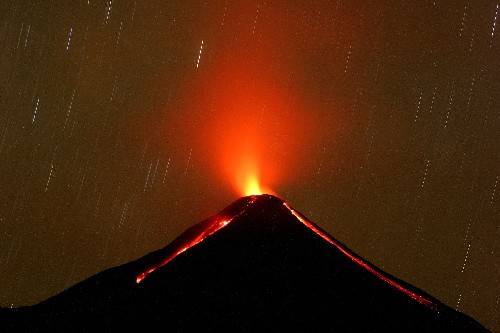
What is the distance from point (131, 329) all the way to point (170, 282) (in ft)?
2.45

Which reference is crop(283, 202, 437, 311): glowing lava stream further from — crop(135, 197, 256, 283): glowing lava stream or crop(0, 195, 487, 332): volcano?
crop(135, 197, 256, 283): glowing lava stream

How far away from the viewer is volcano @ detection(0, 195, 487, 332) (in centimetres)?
418

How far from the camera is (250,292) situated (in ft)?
15.2

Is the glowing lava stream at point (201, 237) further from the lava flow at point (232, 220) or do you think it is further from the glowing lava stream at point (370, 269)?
the glowing lava stream at point (370, 269)

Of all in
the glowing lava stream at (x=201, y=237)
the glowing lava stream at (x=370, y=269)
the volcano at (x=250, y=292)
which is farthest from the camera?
the glowing lava stream at (x=370, y=269)

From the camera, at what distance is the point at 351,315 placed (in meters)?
4.57

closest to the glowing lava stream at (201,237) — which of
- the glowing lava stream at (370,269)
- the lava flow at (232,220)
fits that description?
the lava flow at (232,220)

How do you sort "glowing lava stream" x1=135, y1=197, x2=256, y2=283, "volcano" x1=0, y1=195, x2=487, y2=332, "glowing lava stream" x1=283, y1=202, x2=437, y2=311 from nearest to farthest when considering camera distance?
"volcano" x1=0, y1=195, x2=487, y2=332, "glowing lava stream" x1=135, y1=197, x2=256, y2=283, "glowing lava stream" x1=283, y1=202, x2=437, y2=311

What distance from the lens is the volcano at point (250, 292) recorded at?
13.7 ft

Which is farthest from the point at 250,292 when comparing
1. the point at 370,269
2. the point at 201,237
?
the point at 370,269

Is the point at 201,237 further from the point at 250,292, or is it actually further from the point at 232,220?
the point at 250,292

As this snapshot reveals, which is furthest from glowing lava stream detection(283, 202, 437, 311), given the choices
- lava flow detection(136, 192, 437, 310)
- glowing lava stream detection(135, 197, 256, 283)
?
glowing lava stream detection(135, 197, 256, 283)

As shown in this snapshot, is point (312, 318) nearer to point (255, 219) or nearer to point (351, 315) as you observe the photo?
point (351, 315)

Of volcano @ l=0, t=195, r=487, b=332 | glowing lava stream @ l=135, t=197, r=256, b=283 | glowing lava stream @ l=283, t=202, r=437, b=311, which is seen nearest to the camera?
volcano @ l=0, t=195, r=487, b=332
